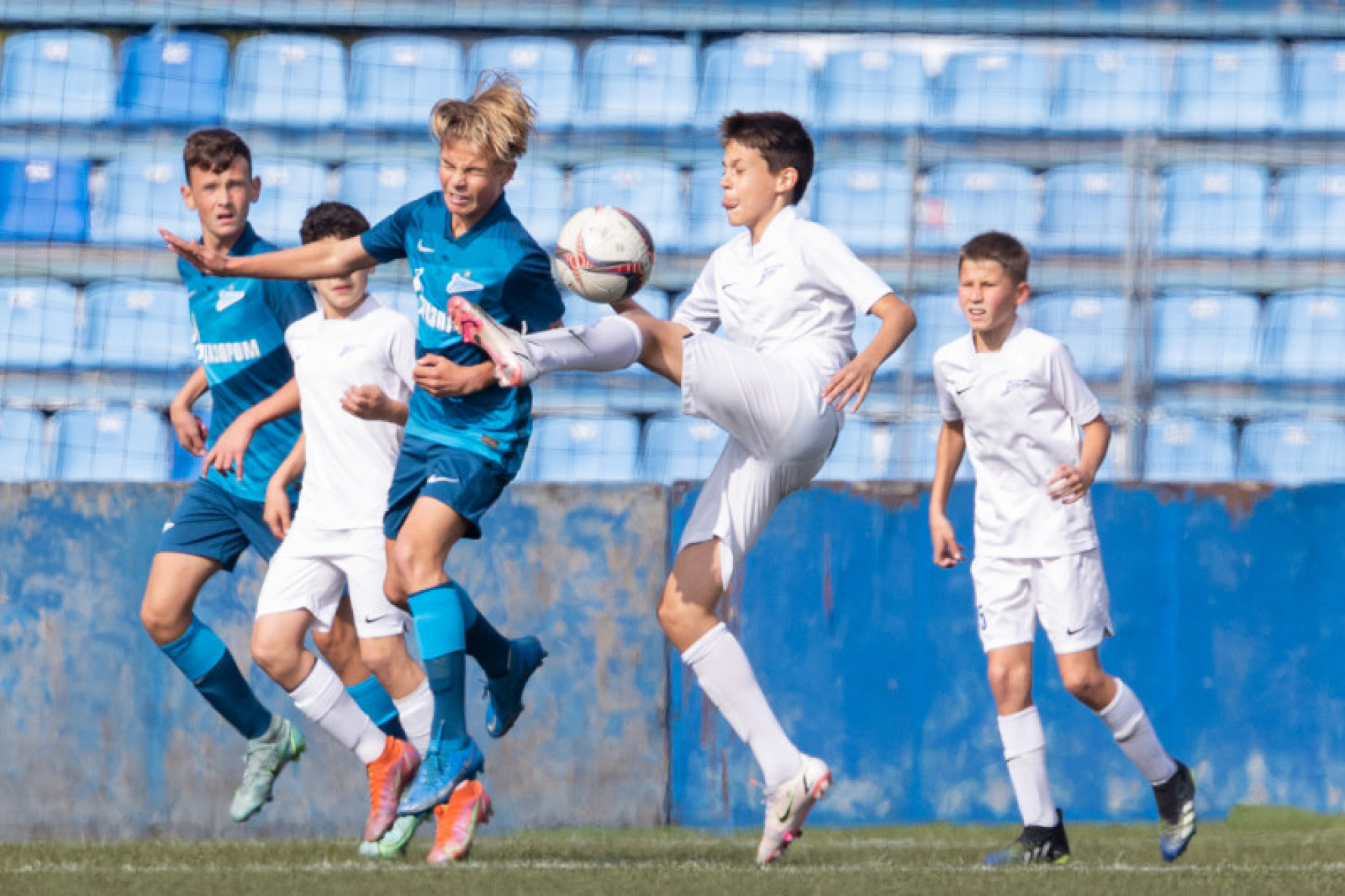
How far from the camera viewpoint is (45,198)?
899cm

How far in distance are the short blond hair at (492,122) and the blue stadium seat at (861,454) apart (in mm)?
2880

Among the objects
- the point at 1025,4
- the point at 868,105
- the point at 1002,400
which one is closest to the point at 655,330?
the point at 1002,400

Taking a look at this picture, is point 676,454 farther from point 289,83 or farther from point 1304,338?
point 289,83

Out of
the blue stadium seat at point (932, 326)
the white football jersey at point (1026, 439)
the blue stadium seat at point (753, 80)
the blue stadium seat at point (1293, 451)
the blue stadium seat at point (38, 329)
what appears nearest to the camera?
the white football jersey at point (1026, 439)

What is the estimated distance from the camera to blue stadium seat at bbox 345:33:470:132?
Result: 9.11 meters

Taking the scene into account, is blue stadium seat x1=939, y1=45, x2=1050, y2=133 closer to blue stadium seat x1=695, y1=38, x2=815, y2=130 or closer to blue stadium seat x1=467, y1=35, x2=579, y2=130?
blue stadium seat x1=695, y1=38, x2=815, y2=130

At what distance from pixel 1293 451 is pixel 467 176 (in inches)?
165

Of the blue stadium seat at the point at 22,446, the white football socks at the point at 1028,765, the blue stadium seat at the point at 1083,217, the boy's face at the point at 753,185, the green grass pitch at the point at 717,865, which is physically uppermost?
the blue stadium seat at the point at 1083,217

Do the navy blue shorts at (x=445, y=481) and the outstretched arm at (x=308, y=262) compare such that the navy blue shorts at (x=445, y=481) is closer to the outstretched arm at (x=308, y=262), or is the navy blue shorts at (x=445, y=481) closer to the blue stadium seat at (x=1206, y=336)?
the outstretched arm at (x=308, y=262)

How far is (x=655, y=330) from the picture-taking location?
14.7ft

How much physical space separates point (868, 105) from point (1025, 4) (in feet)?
3.21

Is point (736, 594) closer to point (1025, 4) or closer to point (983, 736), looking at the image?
point (983, 736)

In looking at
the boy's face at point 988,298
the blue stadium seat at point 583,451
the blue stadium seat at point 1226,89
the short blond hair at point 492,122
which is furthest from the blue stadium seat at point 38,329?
the blue stadium seat at point 1226,89

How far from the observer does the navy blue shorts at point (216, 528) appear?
530cm
